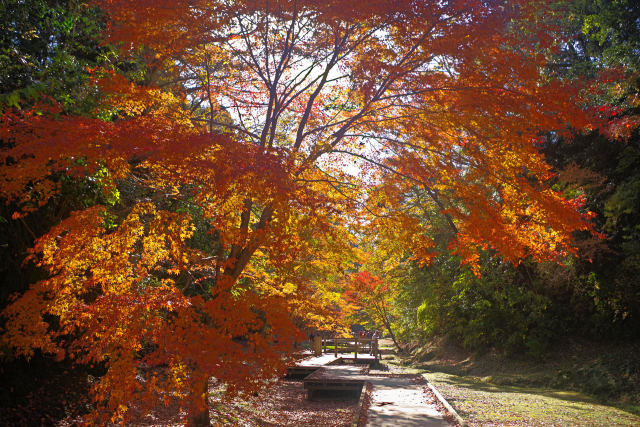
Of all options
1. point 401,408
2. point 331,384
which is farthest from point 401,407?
point 331,384

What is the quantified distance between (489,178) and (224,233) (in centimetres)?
540

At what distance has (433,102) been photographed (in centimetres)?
833

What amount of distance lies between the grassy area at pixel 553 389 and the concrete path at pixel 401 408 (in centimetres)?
78

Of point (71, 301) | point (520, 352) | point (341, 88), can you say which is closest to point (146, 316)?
point (71, 301)

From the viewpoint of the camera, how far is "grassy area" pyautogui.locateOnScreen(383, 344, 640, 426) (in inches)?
343

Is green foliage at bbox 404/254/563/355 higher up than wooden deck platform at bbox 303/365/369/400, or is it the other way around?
green foliage at bbox 404/254/563/355

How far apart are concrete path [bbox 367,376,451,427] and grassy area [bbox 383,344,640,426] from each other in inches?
30.9

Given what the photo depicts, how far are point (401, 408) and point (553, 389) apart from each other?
7.18 metres

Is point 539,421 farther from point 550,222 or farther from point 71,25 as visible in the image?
point 71,25

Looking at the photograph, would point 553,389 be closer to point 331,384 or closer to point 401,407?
point 331,384

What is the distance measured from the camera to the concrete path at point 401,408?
7532 mm

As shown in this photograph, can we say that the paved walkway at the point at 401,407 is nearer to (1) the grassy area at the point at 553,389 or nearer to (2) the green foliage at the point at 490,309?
(1) the grassy area at the point at 553,389

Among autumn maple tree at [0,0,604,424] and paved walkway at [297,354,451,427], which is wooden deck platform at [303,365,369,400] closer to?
paved walkway at [297,354,451,427]

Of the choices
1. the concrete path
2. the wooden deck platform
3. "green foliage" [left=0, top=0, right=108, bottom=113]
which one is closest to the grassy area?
the concrete path
